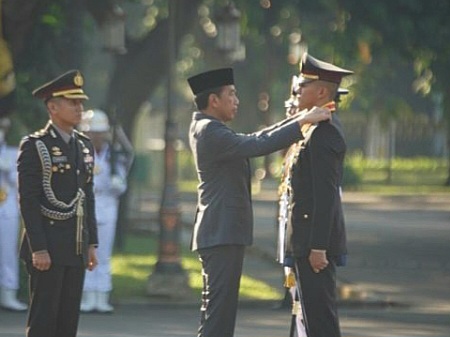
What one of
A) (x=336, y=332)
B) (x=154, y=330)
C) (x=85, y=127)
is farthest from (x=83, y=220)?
(x=85, y=127)

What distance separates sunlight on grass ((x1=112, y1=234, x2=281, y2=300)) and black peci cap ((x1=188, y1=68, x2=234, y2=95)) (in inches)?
296

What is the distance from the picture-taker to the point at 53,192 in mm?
10844

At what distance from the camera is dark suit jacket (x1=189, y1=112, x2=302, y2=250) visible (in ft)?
35.0

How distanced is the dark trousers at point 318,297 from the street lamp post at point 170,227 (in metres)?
7.73

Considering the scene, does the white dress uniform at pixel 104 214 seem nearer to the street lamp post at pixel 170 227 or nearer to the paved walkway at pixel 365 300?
the paved walkway at pixel 365 300

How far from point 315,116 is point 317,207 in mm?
524

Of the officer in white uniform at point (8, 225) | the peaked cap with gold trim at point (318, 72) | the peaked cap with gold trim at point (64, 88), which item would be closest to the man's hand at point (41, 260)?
the peaked cap with gold trim at point (64, 88)

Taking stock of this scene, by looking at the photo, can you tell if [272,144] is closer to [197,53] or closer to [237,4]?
[237,4]

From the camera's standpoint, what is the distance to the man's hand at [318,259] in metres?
10.2

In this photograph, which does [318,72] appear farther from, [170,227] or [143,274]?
[143,274]

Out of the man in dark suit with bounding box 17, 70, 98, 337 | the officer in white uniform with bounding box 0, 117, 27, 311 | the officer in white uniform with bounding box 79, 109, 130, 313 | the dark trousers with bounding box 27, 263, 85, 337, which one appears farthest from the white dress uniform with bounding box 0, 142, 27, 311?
the dark trousers with bounding box 27, 263, 85, 337

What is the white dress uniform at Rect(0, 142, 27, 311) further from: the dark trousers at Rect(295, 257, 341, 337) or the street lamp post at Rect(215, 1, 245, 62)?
the dark trousers at Rect(295, 257, 341, 337)

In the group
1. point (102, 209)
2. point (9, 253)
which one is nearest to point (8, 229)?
point (9, 253)

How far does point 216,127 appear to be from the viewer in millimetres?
10727
